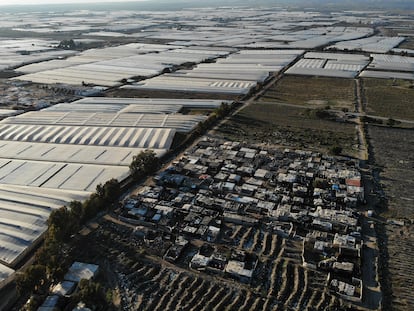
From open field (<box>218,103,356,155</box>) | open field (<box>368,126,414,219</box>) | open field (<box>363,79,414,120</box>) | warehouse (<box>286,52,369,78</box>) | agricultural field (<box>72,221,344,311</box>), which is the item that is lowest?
agricultural field (<box>72,221,344,311</box>)

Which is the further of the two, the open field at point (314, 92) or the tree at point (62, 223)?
the open field at point (314, 92)

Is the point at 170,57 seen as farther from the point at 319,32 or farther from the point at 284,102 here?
the point at 319,32

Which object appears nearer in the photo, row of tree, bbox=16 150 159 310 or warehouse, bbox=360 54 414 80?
row of tree, bbox=16 150 159 310

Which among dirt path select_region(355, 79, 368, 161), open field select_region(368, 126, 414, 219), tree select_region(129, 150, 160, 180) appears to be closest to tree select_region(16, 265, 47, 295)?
tree select_region(129, 150, 160, 180)

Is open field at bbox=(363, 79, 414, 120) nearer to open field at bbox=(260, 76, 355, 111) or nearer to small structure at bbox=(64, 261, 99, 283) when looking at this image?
open field at bbox=(260, 76, 355, 111)

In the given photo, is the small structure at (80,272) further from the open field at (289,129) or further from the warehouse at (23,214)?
the open field at (289,129)

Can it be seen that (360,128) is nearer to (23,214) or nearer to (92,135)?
(92,135)

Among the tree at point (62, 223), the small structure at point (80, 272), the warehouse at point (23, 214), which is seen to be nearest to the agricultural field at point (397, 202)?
the small structure at point (80, 272)
